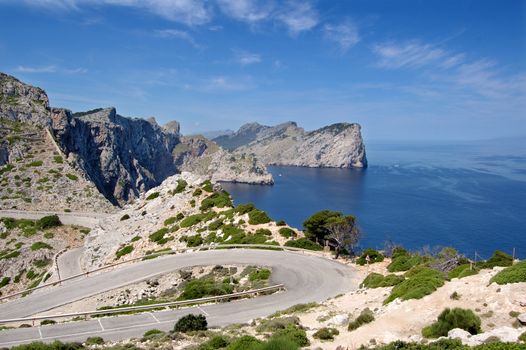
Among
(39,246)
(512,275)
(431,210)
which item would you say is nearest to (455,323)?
(512,275)

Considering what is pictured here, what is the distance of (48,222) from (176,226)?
28.4 meters

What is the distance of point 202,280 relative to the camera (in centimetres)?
3481

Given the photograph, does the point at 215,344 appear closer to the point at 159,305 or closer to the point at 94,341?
the point at 94,341

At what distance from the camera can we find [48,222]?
68250 millimetres

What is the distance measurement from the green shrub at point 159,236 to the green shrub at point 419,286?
115 ft

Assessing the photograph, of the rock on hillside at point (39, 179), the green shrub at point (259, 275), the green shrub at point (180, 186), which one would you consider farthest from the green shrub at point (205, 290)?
the rock on hillside at point (39, 179)

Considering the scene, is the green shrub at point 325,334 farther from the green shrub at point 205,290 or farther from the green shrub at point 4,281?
the green shrub at point 4,281

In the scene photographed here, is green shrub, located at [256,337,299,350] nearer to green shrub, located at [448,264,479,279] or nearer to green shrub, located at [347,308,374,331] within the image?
green shrub, located at [347,308,374,331]

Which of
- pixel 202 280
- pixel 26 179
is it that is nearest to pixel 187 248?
pixel 202 280

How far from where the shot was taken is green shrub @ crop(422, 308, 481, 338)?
49.0ft

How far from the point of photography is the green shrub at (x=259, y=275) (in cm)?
3403

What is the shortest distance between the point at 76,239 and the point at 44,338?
49.1 m

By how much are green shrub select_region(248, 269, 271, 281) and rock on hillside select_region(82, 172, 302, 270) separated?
10.0m

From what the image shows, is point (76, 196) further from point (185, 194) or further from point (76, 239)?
point (185, 194)
